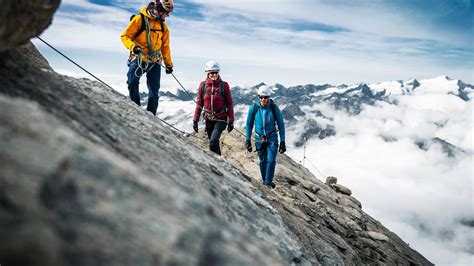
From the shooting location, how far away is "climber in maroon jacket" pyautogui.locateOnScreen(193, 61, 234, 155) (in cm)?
1433

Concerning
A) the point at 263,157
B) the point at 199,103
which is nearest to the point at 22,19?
the point at 199,103

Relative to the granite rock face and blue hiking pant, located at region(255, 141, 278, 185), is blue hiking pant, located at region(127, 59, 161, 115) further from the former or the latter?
the granite rock face

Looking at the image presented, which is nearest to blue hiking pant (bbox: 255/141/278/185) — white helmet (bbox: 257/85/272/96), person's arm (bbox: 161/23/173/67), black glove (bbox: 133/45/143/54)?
white helmet (bbox: 257/85/272/96)

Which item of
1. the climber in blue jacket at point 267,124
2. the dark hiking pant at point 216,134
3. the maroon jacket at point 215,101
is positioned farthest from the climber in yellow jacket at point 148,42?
the climber in blue jacket at point 267,124

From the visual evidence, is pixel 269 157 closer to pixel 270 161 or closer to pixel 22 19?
pixel 270 161

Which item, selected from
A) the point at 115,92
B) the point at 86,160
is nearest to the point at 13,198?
the point at 86,160

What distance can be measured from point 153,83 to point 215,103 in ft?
8.57

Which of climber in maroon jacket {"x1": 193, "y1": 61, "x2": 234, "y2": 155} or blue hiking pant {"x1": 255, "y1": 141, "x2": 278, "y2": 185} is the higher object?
climber in maroon jacket {"x1": 193, "y1": 61, "x2": 234, "y2": 155}

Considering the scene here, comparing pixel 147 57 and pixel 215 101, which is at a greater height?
pixel 147 57

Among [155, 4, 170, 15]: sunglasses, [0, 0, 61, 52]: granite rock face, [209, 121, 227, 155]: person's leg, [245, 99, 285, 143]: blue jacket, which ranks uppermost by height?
[155, 4, 170, 15]: sunglasses

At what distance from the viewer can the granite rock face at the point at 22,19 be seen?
4.13 m

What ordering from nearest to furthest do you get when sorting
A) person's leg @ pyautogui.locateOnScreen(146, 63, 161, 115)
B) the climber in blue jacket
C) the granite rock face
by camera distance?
the granite rock face, person's leg @ pyautogui.locateOnScreen(146, 63, 161, 115), the climber in blue jacket

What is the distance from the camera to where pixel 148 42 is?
40.8 feet

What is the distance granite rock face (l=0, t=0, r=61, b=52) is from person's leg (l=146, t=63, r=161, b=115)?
320 inches
